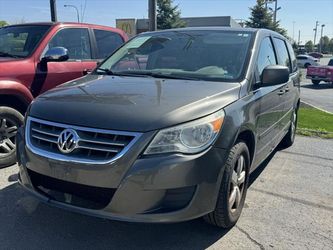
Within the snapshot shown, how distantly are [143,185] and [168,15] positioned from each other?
4730 cm

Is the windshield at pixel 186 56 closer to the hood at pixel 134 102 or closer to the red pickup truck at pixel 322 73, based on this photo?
the hood at pixel 134 102

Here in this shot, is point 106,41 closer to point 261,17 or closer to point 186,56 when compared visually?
point 186,56

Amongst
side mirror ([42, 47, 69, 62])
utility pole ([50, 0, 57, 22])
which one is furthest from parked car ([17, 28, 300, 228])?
utility pole ([50, 0, 57, 22])

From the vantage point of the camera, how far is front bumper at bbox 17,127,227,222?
2.76 m

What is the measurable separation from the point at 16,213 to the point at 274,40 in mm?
3643

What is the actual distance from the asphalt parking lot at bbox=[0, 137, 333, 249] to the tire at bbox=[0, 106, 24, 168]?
0.44 m

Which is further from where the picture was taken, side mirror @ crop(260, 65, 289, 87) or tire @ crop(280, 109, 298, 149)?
tire @ crop(280, 109, 298, 149)

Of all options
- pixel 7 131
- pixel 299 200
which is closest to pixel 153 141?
pixel 299 200

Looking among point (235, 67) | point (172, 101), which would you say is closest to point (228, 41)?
point (235, 67)

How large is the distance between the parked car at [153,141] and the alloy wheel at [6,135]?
5.21 feet

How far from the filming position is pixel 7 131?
508 centimetres

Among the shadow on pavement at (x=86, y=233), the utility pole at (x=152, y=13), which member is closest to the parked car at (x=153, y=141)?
the shadow on pavement at (x=86, y=233)

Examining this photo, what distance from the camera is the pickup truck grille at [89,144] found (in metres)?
2.79

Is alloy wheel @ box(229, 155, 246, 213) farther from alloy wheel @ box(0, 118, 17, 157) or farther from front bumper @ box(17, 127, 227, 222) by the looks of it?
alloy wheel @ box(0, 118, 17, 157)
